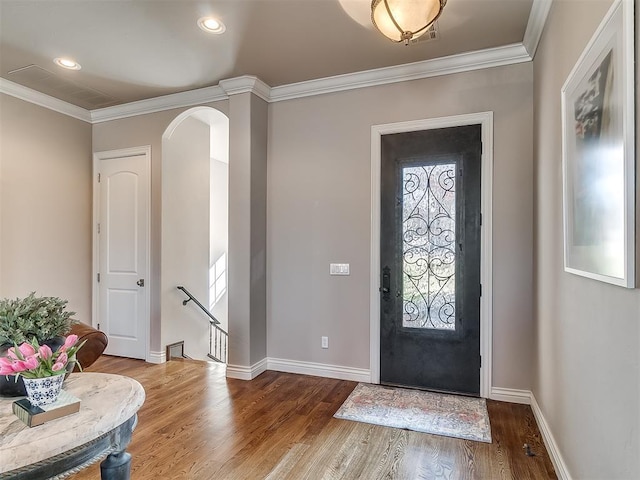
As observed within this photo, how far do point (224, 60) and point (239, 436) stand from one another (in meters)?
3.00

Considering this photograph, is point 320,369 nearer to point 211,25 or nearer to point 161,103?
point 211,25

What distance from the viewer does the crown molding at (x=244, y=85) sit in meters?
3.48

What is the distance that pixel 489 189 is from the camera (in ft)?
9.91

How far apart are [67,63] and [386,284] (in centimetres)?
347

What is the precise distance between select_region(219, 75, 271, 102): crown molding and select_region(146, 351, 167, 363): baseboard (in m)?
2.91

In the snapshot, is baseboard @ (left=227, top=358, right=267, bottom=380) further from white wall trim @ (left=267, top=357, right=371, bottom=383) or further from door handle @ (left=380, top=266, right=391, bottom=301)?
door handle @ (left=380, top=266, right=391, bottom=301)

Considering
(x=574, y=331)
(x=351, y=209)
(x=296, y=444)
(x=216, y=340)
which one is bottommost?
(x=216, y=340)

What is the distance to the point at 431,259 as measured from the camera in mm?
3193

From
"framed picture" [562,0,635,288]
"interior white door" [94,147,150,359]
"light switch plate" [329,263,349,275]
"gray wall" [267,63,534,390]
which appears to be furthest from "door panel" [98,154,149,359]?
"framed picture" [562,0,635,288]

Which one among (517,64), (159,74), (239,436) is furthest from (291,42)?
(239,436)

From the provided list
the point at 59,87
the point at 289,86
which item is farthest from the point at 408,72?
the point at 59,87

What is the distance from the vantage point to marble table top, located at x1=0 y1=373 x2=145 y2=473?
39.2 inches

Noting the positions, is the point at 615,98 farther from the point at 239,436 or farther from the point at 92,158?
the point at 92,158

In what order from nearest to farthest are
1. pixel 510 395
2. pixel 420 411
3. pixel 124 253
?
pixel 420 411
pixel 510 395
pixel 124 253
